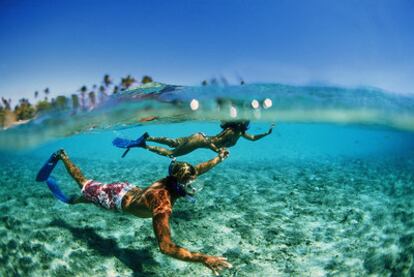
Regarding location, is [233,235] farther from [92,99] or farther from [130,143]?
[92,99]

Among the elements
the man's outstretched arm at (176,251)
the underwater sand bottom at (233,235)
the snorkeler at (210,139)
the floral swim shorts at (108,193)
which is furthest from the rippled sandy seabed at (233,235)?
the snorkeler at (210,139)

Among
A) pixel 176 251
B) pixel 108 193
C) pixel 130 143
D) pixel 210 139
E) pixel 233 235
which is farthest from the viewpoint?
pixel 210 139

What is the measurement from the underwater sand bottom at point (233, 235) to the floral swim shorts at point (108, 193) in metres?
0.98

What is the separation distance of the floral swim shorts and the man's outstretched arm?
Result: 151 cm

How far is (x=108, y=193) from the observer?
608 cm

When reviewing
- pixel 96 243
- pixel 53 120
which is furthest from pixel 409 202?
pixel 53 120

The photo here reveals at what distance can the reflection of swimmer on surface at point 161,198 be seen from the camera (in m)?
4.07

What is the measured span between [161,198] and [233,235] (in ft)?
8.58

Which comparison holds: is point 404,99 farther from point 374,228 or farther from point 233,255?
point 233,255

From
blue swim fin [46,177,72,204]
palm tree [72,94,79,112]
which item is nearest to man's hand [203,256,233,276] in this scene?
blue swim fin [46,177,72,204]

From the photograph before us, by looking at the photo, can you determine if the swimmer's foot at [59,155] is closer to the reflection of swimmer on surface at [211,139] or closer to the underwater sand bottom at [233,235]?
the underwater sand bottom at [233,235]

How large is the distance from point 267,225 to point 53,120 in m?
14.1

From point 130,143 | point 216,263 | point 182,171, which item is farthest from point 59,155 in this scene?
point 216,263

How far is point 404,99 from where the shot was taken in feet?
53.4
